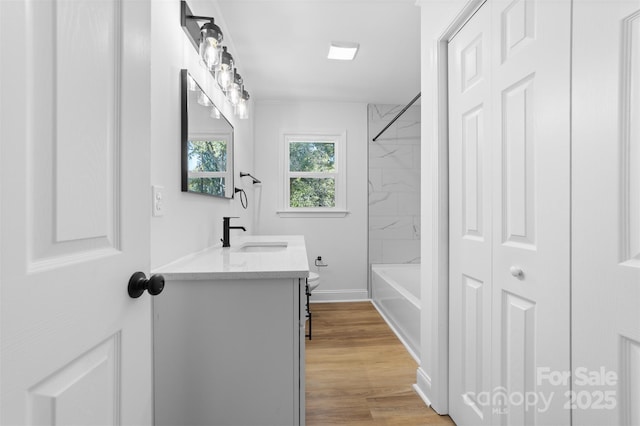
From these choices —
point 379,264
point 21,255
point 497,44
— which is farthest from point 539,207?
point 379,264

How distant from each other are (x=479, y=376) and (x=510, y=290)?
46 centimetres

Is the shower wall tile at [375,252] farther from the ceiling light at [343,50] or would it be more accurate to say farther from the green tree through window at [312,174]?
the ceiling light at [343,50]

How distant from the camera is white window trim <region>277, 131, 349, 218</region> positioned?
379 cm

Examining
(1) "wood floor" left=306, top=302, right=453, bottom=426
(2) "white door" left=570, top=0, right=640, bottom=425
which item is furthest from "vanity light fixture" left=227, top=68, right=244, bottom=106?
(1) "wood floor" left=306, top=302, right=453, bottom=426

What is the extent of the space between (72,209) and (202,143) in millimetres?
1318

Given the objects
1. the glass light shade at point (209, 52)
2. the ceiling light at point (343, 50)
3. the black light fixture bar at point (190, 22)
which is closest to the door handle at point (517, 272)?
the glass light shade at point (209, 52)

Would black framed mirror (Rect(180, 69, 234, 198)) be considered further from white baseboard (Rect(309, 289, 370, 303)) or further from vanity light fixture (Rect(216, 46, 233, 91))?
white baseboard (Rect(309, 289, 370, 303))

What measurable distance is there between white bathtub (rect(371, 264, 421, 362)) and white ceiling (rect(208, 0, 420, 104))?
204cm

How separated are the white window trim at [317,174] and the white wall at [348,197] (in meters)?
0.05

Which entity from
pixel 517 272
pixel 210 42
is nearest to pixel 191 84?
pixel 210 42

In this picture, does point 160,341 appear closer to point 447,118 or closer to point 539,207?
point 539,207

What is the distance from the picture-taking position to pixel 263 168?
376 centimetres

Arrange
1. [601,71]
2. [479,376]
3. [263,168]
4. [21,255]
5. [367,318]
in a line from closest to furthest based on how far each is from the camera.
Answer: [21,255] < [601,71] < [479,376] < [367,318] < [263,168]

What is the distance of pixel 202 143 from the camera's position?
5.87 ft
